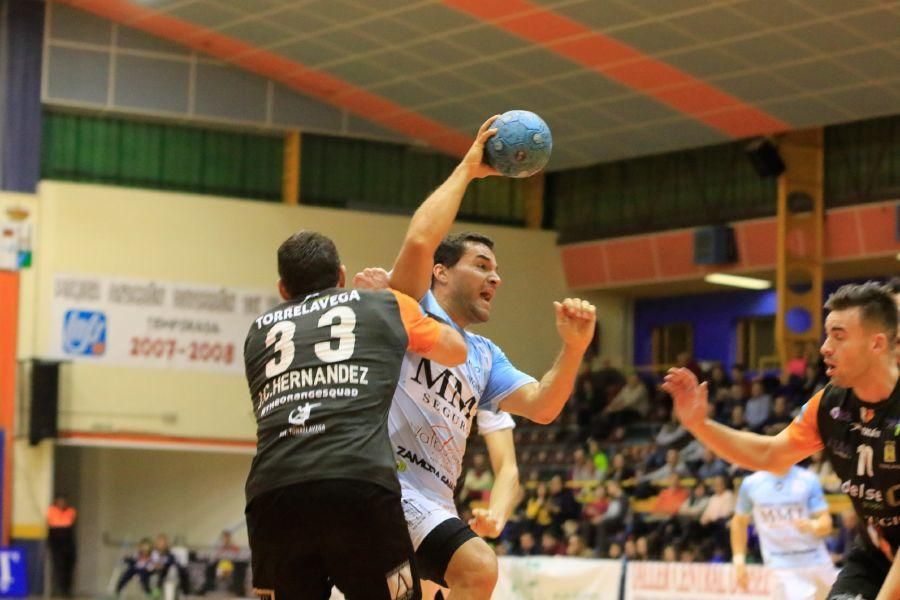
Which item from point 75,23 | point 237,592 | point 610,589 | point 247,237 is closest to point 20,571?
point 237,592

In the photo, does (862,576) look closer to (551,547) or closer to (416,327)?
(416,327)

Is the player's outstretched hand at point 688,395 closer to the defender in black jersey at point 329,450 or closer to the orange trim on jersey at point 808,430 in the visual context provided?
the orange trim on jersey at point 808,430

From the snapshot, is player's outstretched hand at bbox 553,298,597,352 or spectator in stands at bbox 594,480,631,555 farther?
spectator in stands at bbox 594,480,631,555

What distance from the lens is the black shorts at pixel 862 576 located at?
590 centimetres

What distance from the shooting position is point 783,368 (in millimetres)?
24281

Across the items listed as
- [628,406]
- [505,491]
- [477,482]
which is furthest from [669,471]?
[505,491]

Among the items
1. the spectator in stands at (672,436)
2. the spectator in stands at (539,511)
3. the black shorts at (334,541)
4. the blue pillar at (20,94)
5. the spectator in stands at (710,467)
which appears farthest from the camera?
the blue pillar at (20,94)

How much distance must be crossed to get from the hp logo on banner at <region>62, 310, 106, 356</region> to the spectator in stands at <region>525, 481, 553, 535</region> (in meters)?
7.99

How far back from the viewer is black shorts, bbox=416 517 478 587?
5.90 m

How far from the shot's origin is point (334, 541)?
4.98 m

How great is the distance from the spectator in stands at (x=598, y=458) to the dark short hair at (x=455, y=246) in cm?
1704

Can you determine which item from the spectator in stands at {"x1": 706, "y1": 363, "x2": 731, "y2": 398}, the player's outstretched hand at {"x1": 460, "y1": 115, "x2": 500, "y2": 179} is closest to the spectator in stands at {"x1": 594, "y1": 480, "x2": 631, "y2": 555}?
the spectator in stands at {"x1": 706, "y1": 363, "x2": 731, "y2": 398}

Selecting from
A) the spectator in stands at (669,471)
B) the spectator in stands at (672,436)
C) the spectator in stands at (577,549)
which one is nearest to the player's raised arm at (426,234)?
the spectator in stands at (577,549)

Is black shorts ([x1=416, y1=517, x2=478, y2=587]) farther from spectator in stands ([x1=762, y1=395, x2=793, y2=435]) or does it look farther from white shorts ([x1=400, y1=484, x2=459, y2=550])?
spectator in stands ([x1=762, y1=395, x2=793, y2=435])
